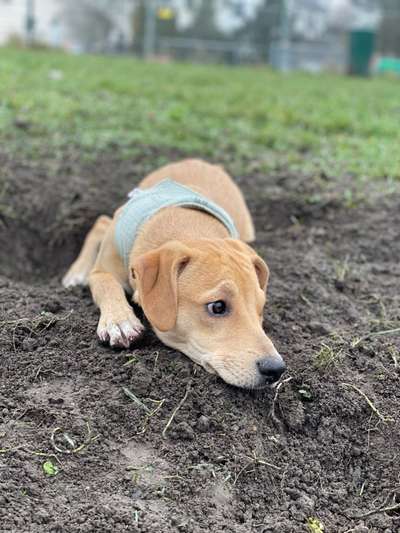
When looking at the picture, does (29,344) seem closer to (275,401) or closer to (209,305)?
(209,305)

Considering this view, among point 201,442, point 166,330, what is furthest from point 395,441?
point 166,330

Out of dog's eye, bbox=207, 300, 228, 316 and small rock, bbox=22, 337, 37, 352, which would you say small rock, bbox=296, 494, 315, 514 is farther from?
small rock, bbox=22, 337, 37, 352

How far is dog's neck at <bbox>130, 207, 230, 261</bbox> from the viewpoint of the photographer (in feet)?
14.5

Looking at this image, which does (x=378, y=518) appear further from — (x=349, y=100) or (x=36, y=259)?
(x=349, y=100)

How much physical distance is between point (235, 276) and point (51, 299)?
49.1 inches

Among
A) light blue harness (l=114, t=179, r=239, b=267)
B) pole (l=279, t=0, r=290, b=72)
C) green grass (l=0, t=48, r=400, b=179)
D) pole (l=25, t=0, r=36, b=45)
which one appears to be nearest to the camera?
light blue harness (l=114, t=179, r=239, b=267)

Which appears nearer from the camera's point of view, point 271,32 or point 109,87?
point 109,87

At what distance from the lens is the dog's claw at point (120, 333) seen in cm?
394

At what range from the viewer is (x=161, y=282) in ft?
12.7

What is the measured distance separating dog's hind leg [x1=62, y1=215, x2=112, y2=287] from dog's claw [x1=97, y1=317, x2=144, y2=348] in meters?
1.21

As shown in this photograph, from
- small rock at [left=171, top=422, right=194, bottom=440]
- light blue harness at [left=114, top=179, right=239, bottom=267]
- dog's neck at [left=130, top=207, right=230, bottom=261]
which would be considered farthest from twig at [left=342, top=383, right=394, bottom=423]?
light blue harness at [left=114, top=179, right=239, bottom=267]

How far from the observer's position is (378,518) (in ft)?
10.3

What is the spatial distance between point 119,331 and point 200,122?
19.7 feet

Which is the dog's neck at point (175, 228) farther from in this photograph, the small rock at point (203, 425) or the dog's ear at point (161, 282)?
the small rock at point (203, 425)
